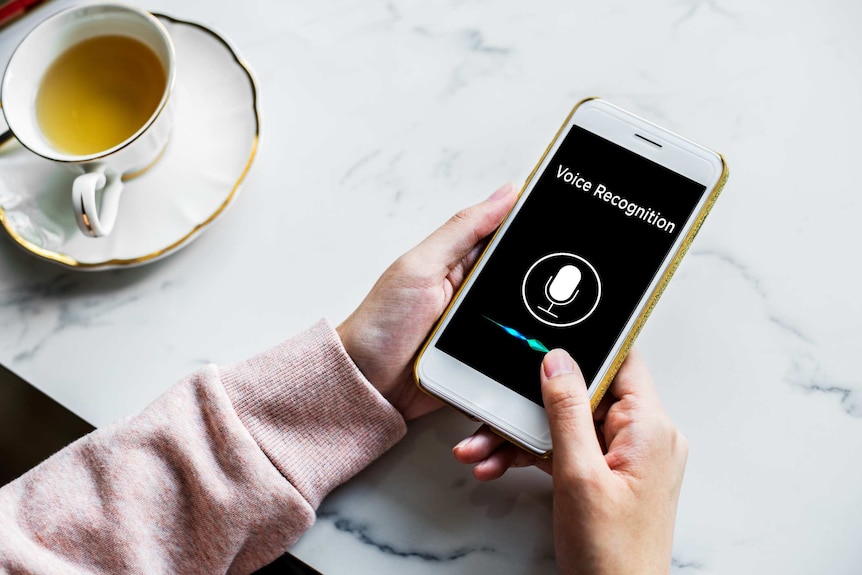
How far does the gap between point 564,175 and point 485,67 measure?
163mm

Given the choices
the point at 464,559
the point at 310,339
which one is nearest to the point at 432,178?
the point at 310,339

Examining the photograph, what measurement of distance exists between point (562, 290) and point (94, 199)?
15.7 inches

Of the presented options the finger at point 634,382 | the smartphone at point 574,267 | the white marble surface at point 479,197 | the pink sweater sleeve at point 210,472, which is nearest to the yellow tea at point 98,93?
the white marble surface at point 479,197

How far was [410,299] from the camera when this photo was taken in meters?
0.62

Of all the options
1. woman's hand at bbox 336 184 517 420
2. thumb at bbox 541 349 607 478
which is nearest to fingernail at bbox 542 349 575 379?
thumb at bbox 541 349 607 478

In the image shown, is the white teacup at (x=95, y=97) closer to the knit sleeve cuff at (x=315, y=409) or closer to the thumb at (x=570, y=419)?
the knit sleeve cuff at (x=315, y=409)

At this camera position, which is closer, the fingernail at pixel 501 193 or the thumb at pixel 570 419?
the thumb at pixel 570 419

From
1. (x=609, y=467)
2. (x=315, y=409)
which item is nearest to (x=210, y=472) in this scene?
(x=315, y=409)

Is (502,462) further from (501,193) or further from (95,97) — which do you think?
(95,97)

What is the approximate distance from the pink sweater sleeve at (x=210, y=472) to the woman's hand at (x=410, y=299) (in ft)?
0.06

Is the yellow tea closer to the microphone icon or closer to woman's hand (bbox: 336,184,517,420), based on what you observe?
woman's hand (bbox: 336,184,517,420)

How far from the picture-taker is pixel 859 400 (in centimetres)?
64

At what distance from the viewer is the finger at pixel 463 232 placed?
0.62 metres

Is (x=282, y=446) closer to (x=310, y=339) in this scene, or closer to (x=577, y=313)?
(x=310, y=339)
